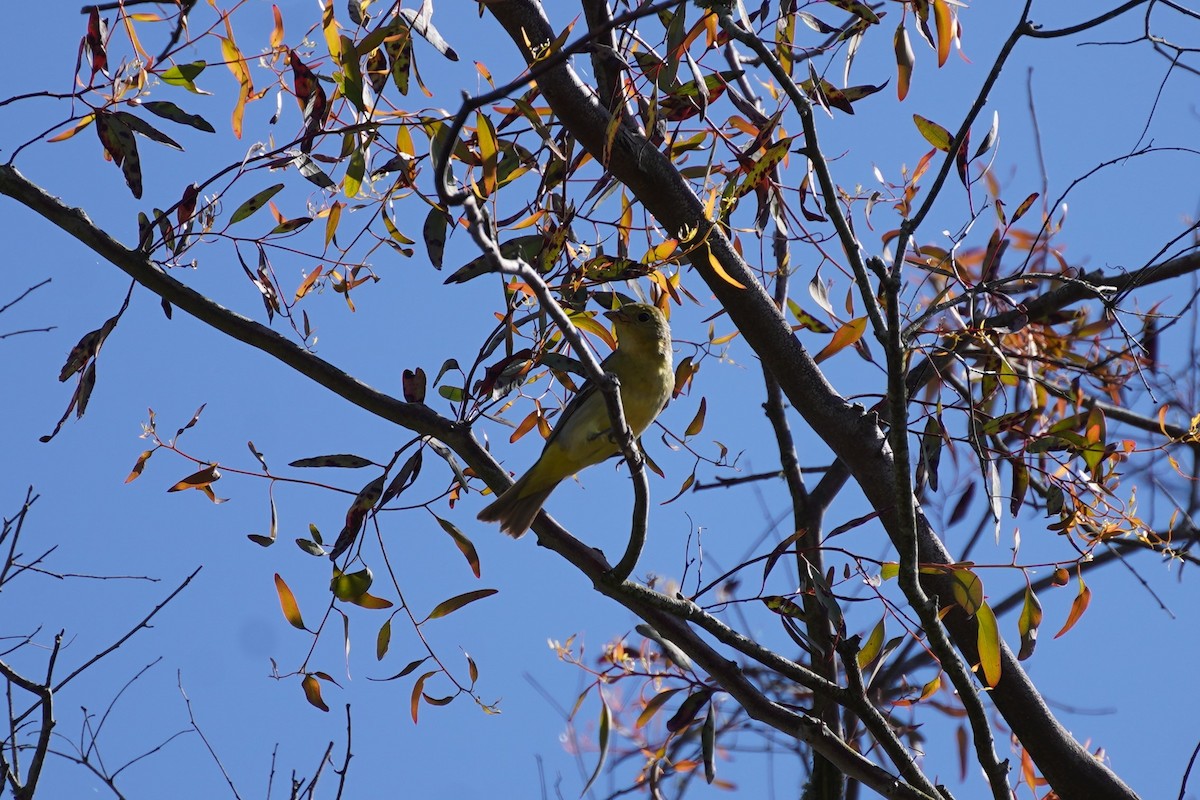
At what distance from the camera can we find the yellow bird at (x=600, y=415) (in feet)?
12.4

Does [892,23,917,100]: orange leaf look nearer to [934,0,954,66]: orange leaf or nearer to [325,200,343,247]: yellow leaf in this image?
[934,0,954,66]: orange leaf

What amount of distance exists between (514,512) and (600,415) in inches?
17.2

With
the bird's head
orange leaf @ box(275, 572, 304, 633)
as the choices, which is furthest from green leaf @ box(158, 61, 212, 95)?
the bird's head

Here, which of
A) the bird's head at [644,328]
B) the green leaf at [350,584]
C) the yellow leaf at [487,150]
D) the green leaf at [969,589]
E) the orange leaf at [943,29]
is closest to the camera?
the yellow leaf at [487,150]

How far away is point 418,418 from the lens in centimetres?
320

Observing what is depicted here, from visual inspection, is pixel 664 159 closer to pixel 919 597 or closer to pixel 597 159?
pixel 597 159

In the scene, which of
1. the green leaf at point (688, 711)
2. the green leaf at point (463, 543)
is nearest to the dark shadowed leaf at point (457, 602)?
the green leaf at point (463, 543)

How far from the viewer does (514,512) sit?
12.4 feet

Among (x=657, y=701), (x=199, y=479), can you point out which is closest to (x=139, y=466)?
(x=199, y=479)

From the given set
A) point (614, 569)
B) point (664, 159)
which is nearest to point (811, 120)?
point (664, 159)

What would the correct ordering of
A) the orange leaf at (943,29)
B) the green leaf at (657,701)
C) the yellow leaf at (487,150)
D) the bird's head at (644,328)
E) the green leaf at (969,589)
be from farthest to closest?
the bird's head at (644,328)
the green leaf at (657,701)
the orange leaf at (943,29)
the green leaf at (969,589)
the yellow leaf at (487,150)

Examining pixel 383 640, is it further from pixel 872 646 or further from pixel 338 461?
pixel 872 646

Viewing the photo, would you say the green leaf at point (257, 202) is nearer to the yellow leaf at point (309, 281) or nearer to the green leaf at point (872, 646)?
the yellow leaf at point (309, 281)

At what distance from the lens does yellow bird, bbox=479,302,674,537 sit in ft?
12.4
